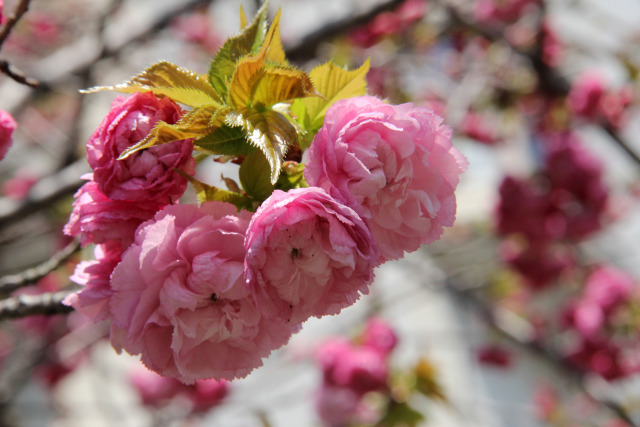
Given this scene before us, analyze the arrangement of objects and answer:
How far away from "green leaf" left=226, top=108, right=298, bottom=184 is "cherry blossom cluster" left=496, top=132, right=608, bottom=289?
2.50 metres

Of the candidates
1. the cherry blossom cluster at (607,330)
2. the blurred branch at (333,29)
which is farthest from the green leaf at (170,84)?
the cherry blossom cluster at (607,330)

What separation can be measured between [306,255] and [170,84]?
0.30m

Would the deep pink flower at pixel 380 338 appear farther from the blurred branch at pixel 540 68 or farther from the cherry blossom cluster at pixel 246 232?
the cherry blossom cluster at pixel 246 232

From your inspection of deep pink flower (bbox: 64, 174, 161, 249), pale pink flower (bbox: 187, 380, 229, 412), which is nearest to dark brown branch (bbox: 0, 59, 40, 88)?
deep pink flower (bbox: 64, 174, 161, 249)

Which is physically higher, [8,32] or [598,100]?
[8,32]

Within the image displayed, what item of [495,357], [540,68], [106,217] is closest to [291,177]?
[106,217]

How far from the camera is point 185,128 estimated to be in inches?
23.4

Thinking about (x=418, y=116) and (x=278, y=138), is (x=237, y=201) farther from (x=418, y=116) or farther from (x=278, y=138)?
(x=418, y=116)

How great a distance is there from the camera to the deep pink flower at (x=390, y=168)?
0.62 m

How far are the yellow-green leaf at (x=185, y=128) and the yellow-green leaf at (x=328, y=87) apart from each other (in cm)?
16

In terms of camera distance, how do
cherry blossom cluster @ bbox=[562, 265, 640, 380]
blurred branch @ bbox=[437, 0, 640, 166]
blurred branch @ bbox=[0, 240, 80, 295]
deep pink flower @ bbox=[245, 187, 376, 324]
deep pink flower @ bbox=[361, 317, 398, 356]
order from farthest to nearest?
cherry blossom cluster @ bbox=[562, 265, 640, 380]
blurred branch @ bbox=[437, 0, 640, 166]
deep pink flower @ bbox=[361, 317, 398, 356]
blurred branch @ bbox=[0, 240, 80, 295]
deep pink flower @ bbox=[245, 187, 376, 324]

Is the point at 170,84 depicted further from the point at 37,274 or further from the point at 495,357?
the point at 495,357

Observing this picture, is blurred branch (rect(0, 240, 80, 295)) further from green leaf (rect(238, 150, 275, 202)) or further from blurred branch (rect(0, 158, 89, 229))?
blurred branch (rect(0, 158, 89, 229))

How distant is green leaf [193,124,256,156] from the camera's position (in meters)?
0.63
